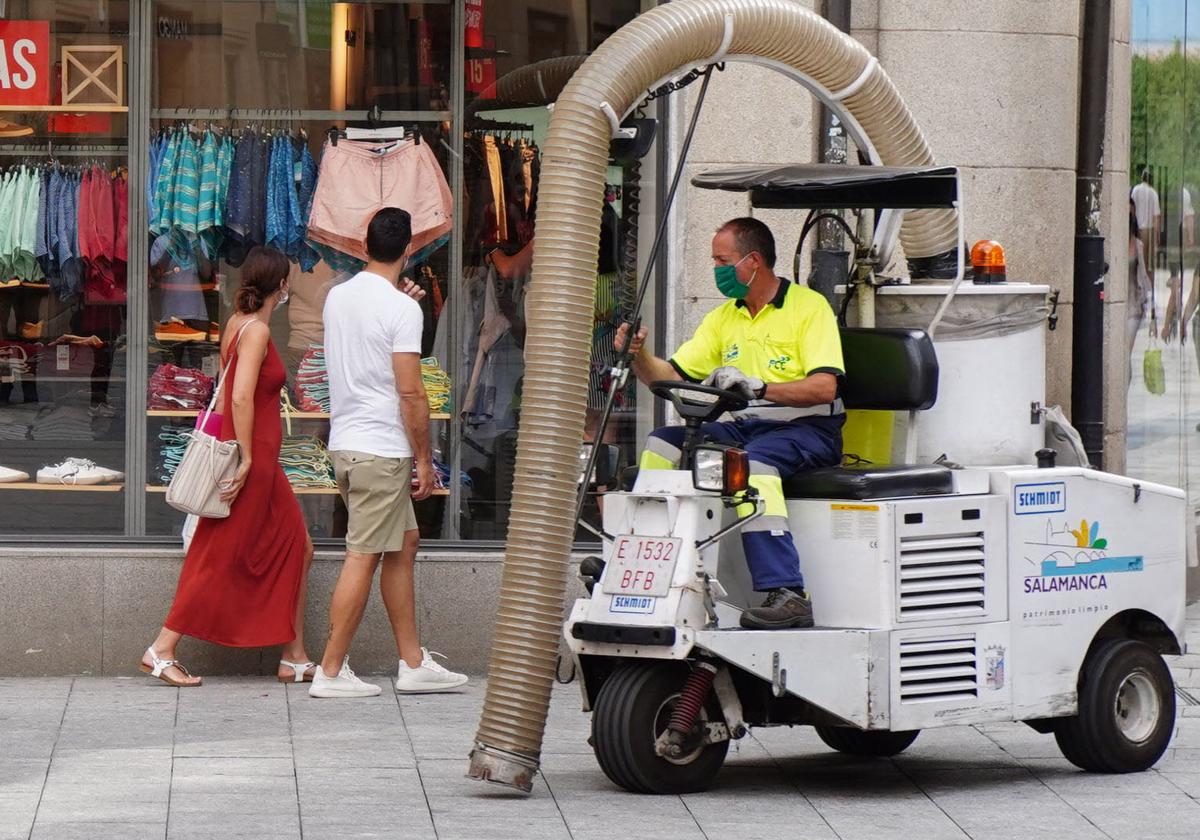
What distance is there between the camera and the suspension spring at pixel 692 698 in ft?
21.6

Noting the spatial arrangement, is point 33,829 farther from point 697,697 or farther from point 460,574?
point 460,574

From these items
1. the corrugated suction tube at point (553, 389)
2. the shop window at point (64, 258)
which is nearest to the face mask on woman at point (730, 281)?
the corrugated suction tube at point (553, 389)

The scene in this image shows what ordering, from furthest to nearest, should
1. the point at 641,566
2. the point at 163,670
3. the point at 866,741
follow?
the point at 163,670 < the point at 866,741 < the point at 641,566

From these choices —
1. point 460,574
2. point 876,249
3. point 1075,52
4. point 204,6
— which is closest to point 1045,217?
point 1075,52

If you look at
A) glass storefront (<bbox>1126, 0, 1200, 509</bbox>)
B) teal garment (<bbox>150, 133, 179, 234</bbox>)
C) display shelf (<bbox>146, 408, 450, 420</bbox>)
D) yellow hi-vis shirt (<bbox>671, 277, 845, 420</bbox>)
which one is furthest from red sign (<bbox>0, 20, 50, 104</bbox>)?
glass storefront (<bbox>1126, 0, 1200, 509</bbox>)

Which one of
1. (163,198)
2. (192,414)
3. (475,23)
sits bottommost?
(192,414)

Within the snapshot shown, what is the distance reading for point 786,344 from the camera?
23.4ft

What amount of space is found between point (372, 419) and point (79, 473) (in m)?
1.82

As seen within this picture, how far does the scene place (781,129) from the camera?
9391 millimetres

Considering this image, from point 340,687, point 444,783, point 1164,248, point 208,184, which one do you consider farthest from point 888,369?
point 1164,248

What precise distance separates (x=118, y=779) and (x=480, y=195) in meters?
3.82

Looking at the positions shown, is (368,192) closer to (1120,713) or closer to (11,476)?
(11,476)

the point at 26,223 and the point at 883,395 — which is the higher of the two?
the point at 26,223

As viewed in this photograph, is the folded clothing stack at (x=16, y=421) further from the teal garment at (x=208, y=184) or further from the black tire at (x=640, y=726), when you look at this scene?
the black tire at (x=640, y=726)
